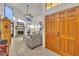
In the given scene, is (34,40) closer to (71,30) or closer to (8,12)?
(71,30)

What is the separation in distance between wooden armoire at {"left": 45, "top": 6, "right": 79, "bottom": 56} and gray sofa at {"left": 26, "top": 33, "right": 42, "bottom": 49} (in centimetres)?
92

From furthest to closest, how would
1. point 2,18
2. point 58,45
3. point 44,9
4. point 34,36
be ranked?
1. point 34,36
2. point 44,9
3. point 58,45
4. point 2,18

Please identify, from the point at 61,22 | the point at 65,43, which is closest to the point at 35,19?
the point at 61,22

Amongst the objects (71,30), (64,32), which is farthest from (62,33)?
(71,30)

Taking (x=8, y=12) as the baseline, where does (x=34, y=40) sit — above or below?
below

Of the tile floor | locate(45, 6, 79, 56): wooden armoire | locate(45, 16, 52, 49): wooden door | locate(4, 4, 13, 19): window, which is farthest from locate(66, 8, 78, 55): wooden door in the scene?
locate(4, 4, 13, 19): window

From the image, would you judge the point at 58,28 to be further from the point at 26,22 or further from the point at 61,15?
the point at 26,22

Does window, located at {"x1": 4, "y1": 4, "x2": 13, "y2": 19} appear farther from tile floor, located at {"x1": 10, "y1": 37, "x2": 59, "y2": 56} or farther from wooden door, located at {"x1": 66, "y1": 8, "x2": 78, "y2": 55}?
wooden door, located at {"x1": 66, "y1": 8, "x2": 78, "y2": 55}

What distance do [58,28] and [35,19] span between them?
1037 mm

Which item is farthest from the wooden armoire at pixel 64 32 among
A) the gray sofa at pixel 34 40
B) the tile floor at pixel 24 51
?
the gray sofa at pixel 34 40

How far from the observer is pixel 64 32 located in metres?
5.37

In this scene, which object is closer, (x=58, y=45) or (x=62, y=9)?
(x=62, y=9)

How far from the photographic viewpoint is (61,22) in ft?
18.3

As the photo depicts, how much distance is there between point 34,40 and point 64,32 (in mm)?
2568
